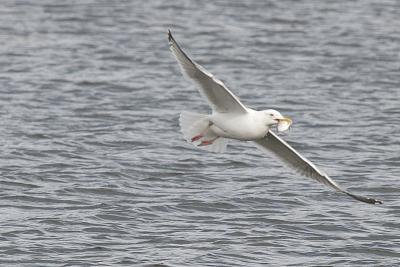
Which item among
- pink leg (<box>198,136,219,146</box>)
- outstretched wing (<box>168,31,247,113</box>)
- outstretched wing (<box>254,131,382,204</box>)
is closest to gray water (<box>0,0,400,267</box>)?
outstretched wing (<box>254,131,382,204</box>)

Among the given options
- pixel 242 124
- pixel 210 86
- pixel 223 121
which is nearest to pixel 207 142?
pixel 223 121

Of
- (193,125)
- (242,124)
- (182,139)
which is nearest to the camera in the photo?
(242,124)

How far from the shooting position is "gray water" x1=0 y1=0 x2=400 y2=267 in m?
11.0

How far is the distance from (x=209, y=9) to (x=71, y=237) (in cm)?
1642

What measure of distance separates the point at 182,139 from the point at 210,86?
18.9 feet

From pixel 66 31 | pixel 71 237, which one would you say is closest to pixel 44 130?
pixel 71 237

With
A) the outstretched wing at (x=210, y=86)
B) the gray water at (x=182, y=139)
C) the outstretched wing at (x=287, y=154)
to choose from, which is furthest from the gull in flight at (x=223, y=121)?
the gray water at (x=182, y=139)

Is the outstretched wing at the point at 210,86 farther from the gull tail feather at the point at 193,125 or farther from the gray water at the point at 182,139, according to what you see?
the gray water at the point at 182,139

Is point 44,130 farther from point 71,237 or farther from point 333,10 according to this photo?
point 333,10

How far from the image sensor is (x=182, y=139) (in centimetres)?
1575

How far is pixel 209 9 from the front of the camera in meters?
26.8

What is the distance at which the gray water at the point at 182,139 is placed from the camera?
1096 cm

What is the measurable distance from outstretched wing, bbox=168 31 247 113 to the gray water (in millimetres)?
1364

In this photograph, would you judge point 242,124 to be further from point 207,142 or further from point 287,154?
point 287,154
